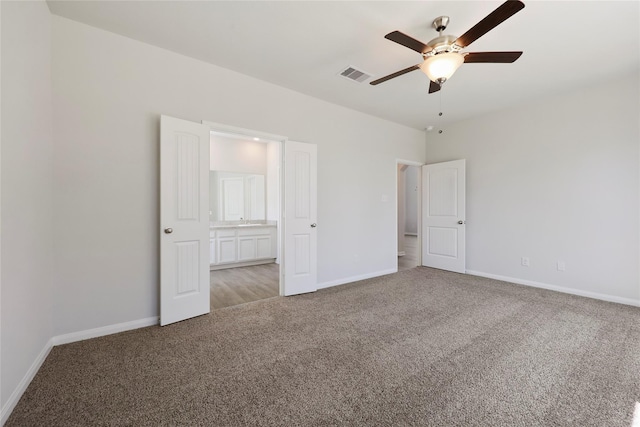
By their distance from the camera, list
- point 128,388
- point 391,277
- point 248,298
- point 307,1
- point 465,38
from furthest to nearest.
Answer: point 391,277 → point 248,298 → point 307,1 → point 465,38 → point 128,388

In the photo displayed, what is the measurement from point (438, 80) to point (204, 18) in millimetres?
2079

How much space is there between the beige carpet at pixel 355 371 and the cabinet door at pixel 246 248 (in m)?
2.37

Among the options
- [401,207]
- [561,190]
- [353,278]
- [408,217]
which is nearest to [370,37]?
[353,278]

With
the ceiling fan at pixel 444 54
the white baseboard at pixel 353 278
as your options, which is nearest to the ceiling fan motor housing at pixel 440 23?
the ceiling fan at pixel 444 54

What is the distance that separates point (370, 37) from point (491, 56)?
1.04 metres

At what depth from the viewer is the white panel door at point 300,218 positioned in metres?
3.50

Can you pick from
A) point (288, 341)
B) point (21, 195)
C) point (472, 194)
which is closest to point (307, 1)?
point (21, 195)

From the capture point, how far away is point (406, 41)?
6.20ft

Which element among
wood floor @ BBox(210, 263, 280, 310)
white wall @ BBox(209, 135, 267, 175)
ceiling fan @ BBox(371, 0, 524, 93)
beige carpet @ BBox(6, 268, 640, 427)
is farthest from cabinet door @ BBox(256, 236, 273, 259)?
ceiling fan @ BBox(371, 0, 524, 93)

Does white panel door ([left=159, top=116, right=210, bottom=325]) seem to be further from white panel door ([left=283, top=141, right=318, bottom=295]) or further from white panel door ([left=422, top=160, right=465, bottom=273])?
white panel door ([left=422, top=160, right=465, bottom=273])

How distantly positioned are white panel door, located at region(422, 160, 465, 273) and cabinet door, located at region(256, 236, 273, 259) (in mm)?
3251

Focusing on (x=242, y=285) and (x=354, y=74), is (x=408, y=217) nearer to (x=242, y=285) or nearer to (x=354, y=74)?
(x=242, y=285)

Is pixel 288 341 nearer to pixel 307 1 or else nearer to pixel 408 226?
pixel 307 1

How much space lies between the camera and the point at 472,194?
15.2ft
